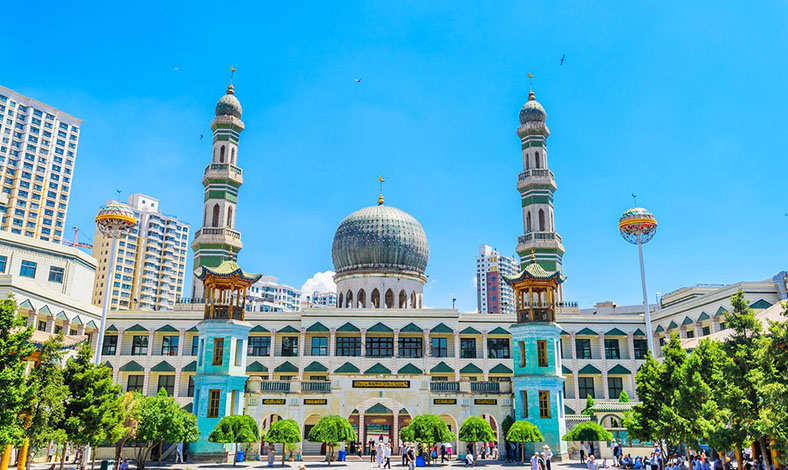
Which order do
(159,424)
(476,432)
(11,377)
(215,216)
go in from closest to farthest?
(11,377) → (159,424) → (476,432) → (215,216)

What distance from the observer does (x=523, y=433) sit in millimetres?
37062

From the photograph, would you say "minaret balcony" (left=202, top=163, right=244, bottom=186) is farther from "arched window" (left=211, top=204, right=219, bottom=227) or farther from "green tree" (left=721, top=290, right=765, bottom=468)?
"green tree" (left=721, top=290, right=765, bottom=468)

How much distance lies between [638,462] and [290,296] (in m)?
157

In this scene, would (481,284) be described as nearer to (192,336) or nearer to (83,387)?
(192,336)

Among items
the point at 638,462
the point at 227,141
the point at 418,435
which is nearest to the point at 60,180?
the point at 227,141

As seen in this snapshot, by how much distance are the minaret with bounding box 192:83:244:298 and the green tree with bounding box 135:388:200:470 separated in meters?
25.7

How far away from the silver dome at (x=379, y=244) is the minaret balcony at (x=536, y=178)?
37.9ft

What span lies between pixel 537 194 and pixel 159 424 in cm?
4292

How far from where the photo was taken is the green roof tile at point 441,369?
58.0 metres

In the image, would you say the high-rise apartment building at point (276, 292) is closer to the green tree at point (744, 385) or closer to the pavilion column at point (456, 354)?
the pavilion column at point (456, 354)

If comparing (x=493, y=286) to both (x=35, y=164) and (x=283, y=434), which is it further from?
(x=283, y=434)

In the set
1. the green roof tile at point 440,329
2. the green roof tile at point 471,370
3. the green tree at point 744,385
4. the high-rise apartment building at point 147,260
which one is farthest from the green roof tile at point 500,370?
the high-rise apartment building at point 147,260

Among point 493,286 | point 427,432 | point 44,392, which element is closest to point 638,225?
point 427,432

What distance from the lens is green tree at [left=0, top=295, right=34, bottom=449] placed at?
23281mm
